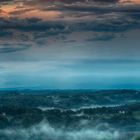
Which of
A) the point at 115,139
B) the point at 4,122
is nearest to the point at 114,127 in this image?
the point at 115,139

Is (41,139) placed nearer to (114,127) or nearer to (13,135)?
(13,135)

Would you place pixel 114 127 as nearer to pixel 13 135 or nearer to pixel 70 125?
pixel 70 125

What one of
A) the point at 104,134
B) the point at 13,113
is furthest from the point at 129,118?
the point at 13,113

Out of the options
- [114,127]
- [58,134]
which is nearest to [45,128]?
[58,134]

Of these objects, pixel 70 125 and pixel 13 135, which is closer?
pixel 13 135

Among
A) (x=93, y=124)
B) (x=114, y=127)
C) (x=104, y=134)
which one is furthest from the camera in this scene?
(x=93, y=124)

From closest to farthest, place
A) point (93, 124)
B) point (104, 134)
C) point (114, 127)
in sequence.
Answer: point (104, 134), point (114, 127), point (93, 124)

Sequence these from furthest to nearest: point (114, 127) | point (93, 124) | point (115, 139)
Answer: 1. point (93, 124)
2. point (114, 127)
3. point (115, 139)

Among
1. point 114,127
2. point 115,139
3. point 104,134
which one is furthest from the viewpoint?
point 114,127

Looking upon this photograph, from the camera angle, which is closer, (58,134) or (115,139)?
(115,139)
